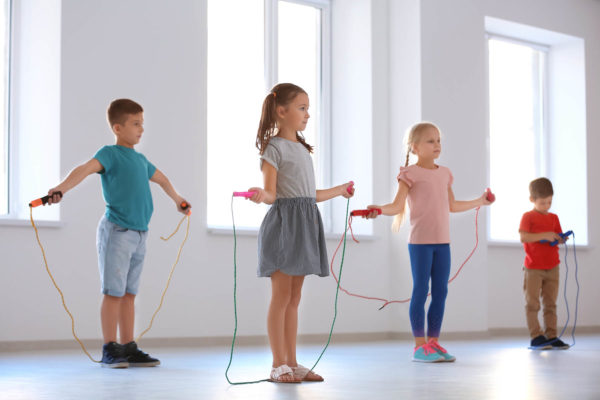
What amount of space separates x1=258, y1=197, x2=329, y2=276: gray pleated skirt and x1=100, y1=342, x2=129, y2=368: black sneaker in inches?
34.2

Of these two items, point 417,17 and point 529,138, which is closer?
point 417,17

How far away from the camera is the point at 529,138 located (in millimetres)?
7102

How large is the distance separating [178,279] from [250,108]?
58.1 inches

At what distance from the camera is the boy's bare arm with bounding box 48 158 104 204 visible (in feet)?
9.96

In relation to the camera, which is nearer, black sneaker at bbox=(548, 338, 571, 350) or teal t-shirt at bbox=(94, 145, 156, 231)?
teal t-shirt at bbox=(94, 145, 156, 231)

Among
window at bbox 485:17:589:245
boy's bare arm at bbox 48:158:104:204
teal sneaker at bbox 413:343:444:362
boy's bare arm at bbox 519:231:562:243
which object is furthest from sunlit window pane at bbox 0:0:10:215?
window at bbox 485:17:589:245

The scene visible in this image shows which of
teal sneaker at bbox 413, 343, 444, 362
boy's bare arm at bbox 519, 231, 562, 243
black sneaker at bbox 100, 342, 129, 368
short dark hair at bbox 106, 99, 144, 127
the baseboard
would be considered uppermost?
short dark hair at bbox 106, 99, 144, 127

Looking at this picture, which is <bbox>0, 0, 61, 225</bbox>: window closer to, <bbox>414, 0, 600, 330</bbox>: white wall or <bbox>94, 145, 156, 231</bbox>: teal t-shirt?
<bbox>94, 145, 156, 231</bbox>: teal t-shirt

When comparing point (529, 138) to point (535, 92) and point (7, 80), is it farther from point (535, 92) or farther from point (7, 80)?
point (7, 80)

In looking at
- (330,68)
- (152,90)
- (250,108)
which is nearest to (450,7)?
(330,68)

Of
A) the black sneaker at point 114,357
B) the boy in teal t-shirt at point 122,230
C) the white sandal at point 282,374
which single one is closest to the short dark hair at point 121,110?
the boy in teal t-shirt at point 122,230

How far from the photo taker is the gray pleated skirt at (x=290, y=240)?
2.85 m

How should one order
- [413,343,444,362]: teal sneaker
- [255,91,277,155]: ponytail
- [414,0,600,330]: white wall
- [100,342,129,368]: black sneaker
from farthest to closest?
[414,0,600,330]: white wall
[413,343,444,362]: teal sneaker
[100,342,129,368]: black sneaker
[255,91,277,155]: ponytail

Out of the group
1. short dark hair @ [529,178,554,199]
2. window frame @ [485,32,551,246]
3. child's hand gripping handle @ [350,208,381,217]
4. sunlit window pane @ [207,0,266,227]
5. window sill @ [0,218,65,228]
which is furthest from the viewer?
window frame @ [485,32,551,246]
